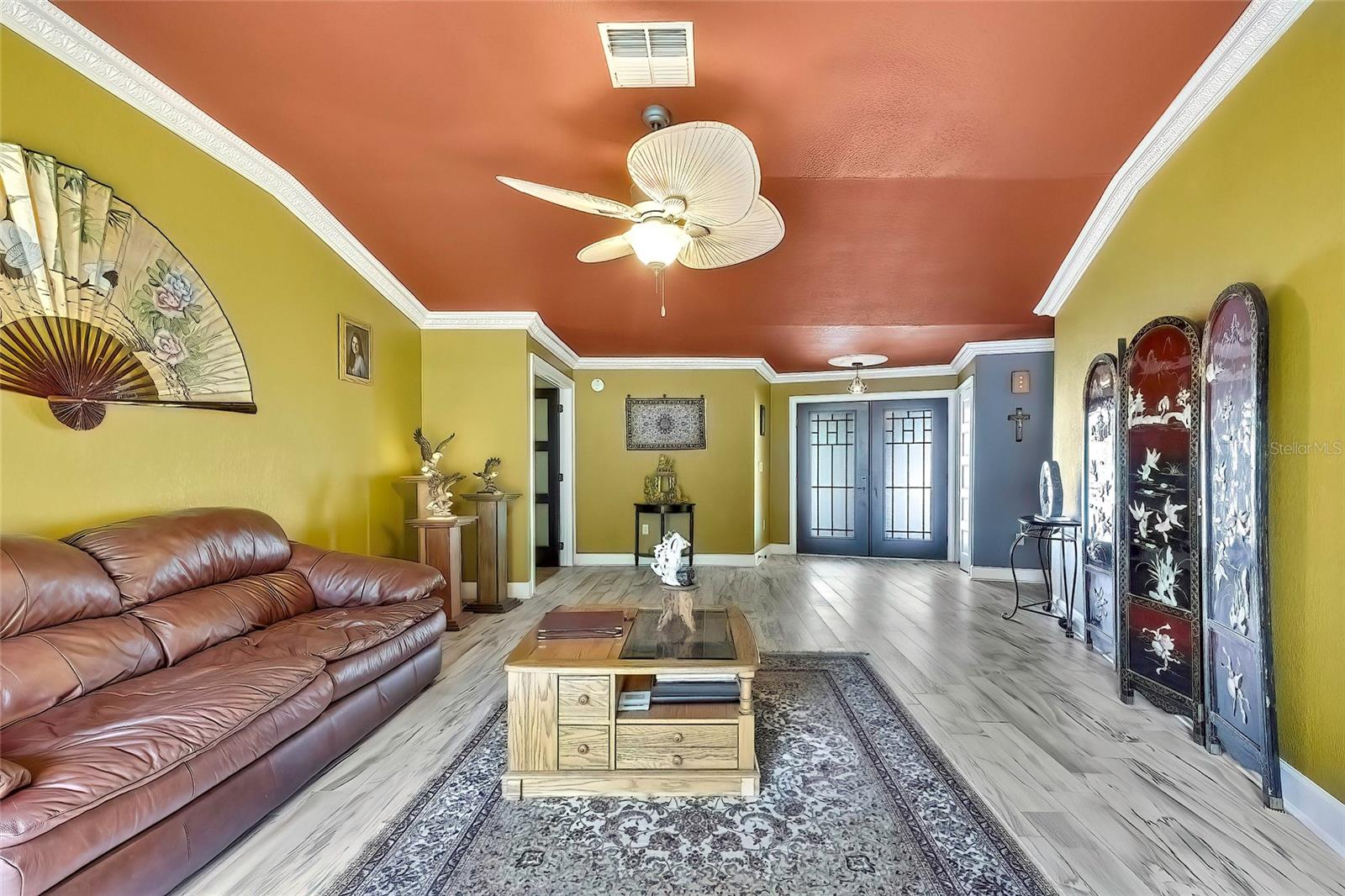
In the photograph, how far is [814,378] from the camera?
24.8 feet

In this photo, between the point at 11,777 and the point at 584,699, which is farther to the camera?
the point at 584,699

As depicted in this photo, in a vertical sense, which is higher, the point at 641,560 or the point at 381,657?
the point at 381,657

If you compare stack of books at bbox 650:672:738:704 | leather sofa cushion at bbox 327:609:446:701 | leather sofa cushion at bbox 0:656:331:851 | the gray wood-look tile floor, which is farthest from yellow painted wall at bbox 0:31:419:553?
stack of books at bbox 650:672:738:704

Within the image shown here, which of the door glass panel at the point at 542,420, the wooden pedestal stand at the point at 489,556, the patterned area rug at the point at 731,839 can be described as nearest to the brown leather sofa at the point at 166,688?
the patterned area rug at the point at 731,839

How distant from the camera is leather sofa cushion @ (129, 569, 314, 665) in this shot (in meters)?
2.13

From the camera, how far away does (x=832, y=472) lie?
753 cm

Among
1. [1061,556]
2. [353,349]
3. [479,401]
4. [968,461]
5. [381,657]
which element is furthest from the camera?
[968,461]

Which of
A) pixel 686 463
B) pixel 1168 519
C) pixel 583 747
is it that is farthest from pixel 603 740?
pixel 686 463

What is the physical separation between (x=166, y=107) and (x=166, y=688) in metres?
2.54

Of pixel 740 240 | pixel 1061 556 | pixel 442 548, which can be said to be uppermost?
pixel 740 240

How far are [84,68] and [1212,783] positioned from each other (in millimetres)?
5161

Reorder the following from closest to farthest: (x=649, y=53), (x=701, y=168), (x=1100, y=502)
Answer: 1. (x=701, y=168)
2. (x=649, y=53)
3. (x=1100, y=502)

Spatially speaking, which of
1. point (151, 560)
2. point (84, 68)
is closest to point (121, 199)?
point (84, 68)

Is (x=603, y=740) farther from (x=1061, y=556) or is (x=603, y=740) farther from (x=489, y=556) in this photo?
(x=1061, y=556)
